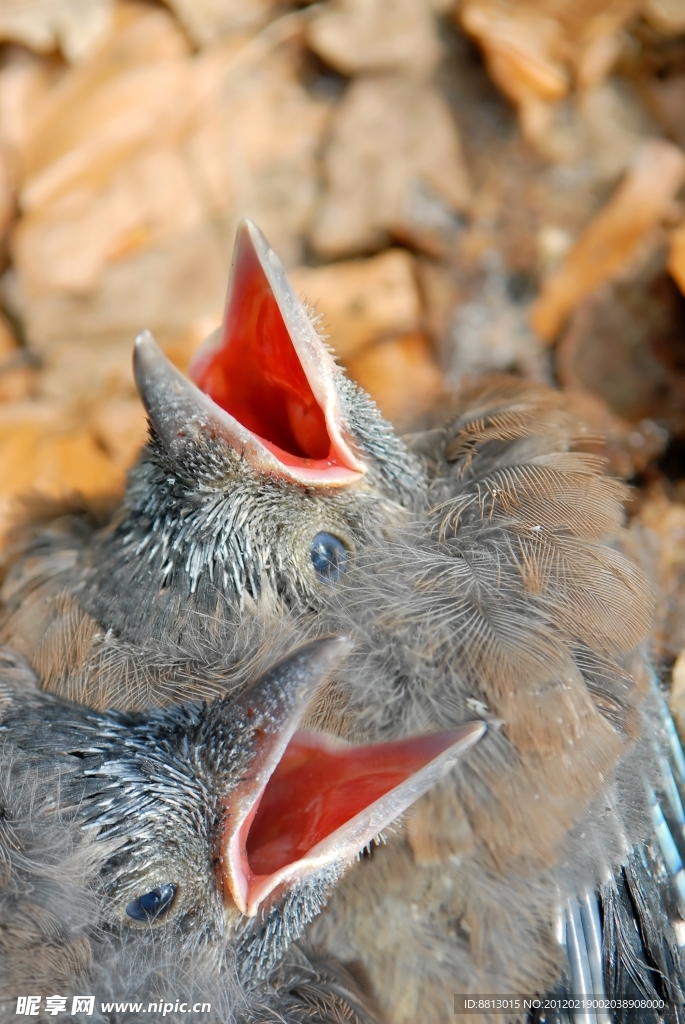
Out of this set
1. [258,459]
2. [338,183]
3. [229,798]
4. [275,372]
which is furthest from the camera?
[338,183]

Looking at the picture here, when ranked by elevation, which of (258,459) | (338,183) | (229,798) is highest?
(258,459)

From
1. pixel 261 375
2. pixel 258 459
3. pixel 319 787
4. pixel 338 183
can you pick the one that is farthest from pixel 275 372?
pixel 338 183

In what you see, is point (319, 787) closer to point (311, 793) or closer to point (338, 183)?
point (311, 793)

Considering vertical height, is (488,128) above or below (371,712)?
above

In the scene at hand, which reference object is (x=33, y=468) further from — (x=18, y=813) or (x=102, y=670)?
(x=18, y=813)

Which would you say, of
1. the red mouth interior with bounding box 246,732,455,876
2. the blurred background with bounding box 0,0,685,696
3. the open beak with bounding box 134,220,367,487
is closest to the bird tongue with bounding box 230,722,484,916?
the red mouth interior with bounding box 246,732,455,876

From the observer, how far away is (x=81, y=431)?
2.07 m

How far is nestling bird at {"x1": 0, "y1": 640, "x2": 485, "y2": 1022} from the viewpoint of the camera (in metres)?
0.96

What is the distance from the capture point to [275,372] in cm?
124

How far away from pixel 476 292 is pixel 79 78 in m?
1.16

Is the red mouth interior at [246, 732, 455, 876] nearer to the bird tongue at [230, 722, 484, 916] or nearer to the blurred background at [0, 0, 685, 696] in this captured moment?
the bird tongue at [230, 722, 484, 916]

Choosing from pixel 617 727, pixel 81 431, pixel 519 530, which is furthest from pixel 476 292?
pixel 617 727

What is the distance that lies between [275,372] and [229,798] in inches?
22.3

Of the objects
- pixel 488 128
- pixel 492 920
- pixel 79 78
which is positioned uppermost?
pixel 79 78
